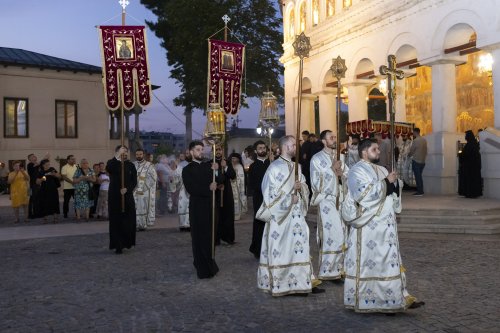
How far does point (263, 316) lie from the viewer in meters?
5.95

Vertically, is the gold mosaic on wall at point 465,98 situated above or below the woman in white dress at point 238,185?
above

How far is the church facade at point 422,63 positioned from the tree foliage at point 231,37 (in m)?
4.36

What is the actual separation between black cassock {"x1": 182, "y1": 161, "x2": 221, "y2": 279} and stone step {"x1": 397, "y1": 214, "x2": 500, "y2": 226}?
5.89m

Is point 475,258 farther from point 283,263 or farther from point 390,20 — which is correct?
point 390,20

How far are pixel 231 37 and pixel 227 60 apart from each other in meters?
16.8

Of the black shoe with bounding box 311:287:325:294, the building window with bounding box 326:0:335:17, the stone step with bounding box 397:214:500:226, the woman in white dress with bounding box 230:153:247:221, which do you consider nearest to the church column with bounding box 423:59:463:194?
the stone step with bounding box 397:214:500:226

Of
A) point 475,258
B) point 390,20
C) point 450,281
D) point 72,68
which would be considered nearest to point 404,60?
point 390,20

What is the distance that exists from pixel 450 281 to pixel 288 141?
2.91m

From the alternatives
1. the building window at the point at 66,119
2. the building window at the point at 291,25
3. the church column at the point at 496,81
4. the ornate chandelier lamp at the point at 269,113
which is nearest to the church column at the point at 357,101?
the building window at the point at 291,25

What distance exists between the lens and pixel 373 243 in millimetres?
5871

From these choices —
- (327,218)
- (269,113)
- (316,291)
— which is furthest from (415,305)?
(269,113)

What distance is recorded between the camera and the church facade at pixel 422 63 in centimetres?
1591

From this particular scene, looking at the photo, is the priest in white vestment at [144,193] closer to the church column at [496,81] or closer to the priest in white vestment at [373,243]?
the priest in white vestment at [373,243]

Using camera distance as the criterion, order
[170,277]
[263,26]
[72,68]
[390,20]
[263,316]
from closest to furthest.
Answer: [263,316]
[170,277]
[390,20]
[72,68]
[263,26]
